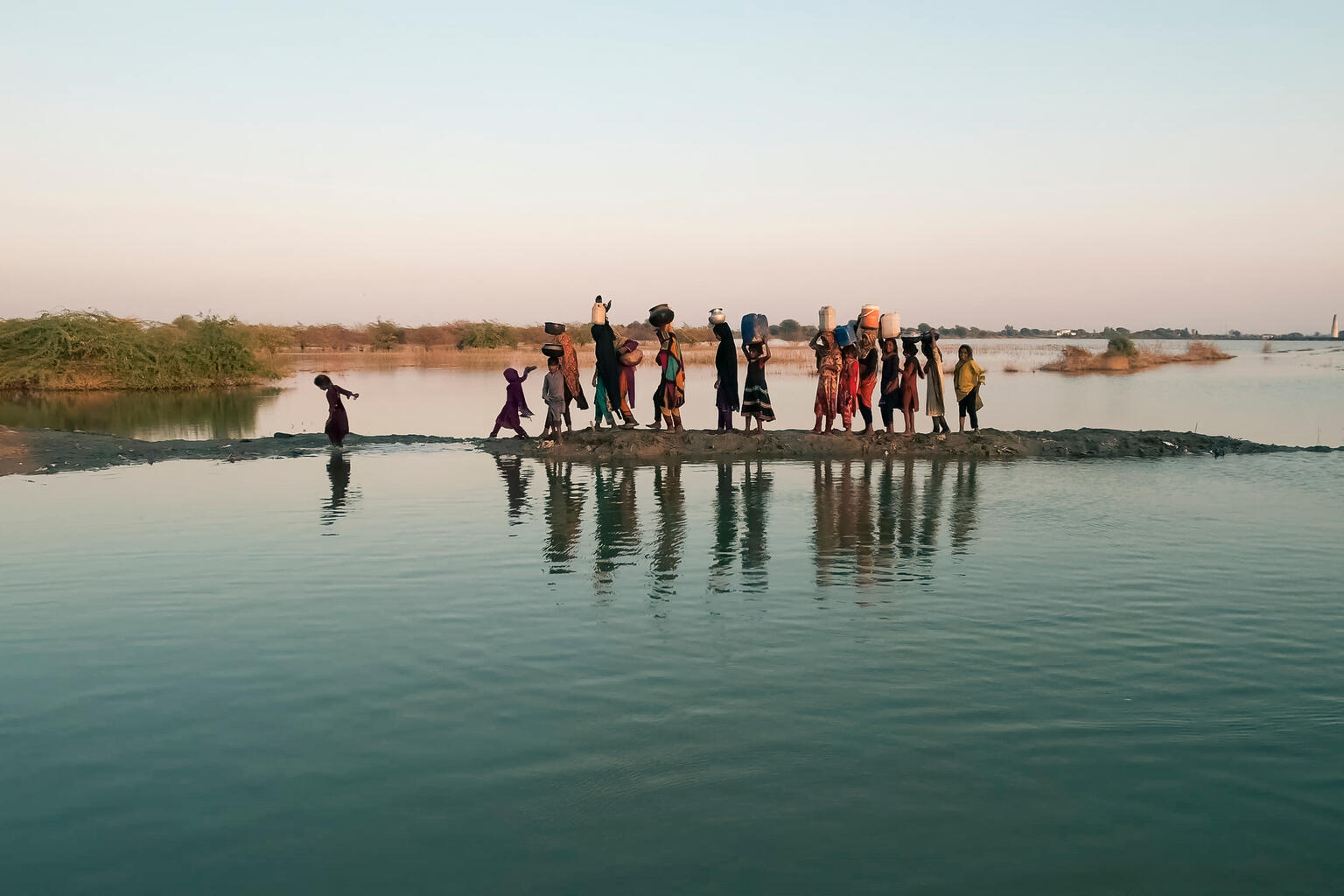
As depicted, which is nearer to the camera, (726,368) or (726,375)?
(726,368)

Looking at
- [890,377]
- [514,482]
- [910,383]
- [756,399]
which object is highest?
[890,377]

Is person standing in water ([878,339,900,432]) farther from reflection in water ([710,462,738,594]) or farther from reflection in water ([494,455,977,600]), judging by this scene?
reflection in water ([710,462,738,594])

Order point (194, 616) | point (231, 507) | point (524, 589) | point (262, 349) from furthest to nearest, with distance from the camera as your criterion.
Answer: point (262, 349) < point (231, 507) < point (524, 589) < point (194, 616)

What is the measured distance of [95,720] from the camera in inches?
236

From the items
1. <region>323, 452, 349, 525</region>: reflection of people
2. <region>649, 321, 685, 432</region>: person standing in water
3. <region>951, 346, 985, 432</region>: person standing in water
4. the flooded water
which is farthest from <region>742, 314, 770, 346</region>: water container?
<region>323, 452, 349, 525</region>: reflection of people

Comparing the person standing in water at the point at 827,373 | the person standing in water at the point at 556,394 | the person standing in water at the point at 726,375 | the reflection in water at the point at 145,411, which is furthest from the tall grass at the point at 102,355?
the person standing in water at the point at 827,373

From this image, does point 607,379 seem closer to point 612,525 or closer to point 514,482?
point 514,482

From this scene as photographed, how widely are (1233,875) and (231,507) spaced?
41.2ft

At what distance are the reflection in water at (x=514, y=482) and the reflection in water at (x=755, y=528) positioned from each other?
9.45ft

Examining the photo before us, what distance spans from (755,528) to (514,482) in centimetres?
542

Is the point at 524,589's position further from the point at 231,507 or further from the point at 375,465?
the point at 375,465

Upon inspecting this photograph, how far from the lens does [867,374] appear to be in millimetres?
19672

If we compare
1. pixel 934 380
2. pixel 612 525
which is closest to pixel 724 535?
pixel 612 525

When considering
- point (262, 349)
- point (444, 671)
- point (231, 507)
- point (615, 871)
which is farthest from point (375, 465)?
point (262, 349)
